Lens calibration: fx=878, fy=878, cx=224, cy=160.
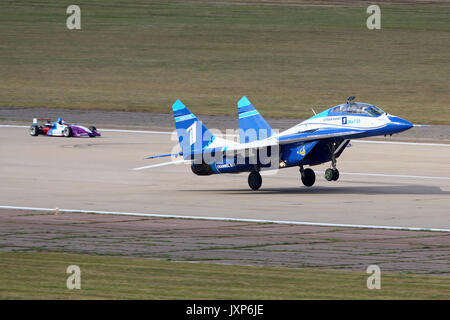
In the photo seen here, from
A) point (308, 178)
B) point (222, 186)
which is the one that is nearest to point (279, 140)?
point (308, 178)

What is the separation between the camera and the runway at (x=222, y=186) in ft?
97.7

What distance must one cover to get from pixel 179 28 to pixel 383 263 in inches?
3311

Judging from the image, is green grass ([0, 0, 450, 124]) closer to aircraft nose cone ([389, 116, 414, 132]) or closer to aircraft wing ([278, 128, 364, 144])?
aircraft nose cone ([389, 116, 414, 132])

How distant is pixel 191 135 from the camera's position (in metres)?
34.7

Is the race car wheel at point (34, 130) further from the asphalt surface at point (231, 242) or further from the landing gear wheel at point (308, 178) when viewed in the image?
the asphalt surface at point (231, 242)

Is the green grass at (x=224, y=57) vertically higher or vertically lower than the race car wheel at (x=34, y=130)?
higher

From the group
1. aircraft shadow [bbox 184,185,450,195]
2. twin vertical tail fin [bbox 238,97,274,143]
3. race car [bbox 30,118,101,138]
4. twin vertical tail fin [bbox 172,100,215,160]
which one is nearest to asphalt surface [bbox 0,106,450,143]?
race car [bbox 30,118,101,138]

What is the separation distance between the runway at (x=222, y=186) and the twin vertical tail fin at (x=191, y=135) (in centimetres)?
178

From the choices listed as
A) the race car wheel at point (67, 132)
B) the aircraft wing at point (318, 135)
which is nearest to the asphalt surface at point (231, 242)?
the aircraft wing at point (318, 135)

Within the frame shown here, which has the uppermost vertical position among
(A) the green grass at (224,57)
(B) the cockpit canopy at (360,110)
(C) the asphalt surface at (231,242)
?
(A) the green grass at (224,57)

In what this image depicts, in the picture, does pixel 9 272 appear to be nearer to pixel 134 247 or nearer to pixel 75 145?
pixel 134 247

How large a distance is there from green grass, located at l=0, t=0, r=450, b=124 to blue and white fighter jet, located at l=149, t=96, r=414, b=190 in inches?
1153

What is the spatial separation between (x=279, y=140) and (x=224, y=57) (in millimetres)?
57793

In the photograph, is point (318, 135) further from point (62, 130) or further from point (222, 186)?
point (62, 130)
